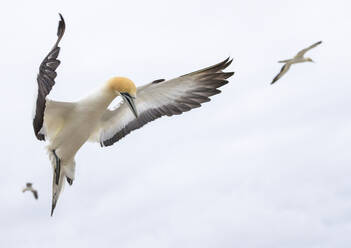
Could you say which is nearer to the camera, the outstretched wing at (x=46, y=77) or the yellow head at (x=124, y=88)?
the outstretched wing at (x=46, y=77)

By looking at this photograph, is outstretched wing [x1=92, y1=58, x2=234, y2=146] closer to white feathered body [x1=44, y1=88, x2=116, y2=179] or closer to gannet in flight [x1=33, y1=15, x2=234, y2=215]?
gannet in flight [x1=33, y1=15, x2=234, y2=215]

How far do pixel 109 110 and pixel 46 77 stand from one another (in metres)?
3.98

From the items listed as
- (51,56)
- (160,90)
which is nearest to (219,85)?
(160,90)

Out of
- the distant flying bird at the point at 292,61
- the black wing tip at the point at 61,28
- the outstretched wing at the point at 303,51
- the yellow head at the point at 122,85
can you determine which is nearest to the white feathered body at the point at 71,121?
the yellow head at the point at 122,85

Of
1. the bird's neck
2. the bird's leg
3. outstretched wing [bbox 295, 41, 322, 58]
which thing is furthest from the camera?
outstretched wing [bbox 295, 41, 322, 58]

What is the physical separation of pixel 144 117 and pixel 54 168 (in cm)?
254

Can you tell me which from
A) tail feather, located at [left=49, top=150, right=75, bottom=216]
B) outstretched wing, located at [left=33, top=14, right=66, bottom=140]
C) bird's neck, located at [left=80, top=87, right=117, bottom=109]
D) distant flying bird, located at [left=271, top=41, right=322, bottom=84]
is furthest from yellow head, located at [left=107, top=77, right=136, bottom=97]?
distant flying bird, located at [left=271, top=41, right=322, bottom=84]

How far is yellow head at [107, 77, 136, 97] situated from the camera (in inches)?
→ 539

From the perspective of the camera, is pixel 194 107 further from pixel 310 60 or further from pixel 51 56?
pixel 310 60

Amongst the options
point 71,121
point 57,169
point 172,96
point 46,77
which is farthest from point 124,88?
point 57,169

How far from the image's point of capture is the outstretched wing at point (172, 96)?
604 inches

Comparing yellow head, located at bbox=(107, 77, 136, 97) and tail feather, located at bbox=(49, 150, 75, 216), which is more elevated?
yellow head, located at bbox=(107, 77, 136, 97)

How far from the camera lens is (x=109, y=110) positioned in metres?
16.4

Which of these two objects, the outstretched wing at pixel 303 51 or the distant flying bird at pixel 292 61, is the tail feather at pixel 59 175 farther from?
the outstretched wing at pixel 303 51
